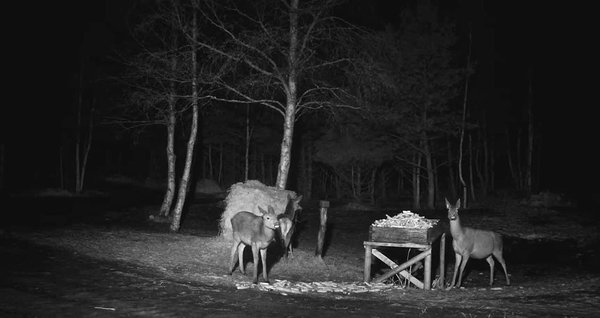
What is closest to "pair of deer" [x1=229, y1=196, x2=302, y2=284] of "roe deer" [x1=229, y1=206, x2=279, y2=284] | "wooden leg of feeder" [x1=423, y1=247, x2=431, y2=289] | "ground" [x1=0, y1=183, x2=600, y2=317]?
"roe deer" [x1=229, y1=206, x2=279, y2=284]

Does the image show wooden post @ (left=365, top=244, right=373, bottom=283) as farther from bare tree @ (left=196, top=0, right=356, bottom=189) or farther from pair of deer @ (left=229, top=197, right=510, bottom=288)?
bare tree @ (left=196, top=0, right=356, bottom=189)

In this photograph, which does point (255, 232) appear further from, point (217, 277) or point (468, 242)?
point (468, 242)

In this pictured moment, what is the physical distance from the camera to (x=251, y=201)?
16.9m

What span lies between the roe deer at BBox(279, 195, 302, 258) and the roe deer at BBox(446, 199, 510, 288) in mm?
3826

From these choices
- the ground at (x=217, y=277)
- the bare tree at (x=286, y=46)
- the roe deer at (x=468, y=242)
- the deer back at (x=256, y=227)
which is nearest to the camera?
the ground at (x=217, y=277)

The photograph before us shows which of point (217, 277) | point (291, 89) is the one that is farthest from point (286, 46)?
point (217, 277)

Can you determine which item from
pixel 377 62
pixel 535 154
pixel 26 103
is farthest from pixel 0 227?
pixel 535 154

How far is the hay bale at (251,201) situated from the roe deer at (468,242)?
5090 mm

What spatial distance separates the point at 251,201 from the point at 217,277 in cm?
437

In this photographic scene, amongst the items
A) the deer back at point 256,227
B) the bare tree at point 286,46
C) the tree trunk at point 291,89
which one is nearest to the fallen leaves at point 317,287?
the deer back at point 256,227

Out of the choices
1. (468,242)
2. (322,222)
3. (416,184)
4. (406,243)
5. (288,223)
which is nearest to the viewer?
(406,243)

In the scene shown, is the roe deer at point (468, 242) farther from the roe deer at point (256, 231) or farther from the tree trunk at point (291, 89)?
the tree trunk at point (291, 89)

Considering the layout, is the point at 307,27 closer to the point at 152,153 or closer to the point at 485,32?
the point at 485,32

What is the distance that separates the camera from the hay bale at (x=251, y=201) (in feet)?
55.1
